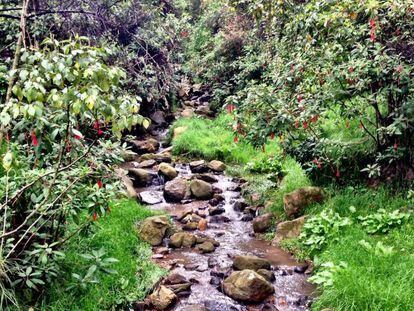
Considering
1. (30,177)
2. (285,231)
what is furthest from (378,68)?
(30,177)

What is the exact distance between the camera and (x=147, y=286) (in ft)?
17.5

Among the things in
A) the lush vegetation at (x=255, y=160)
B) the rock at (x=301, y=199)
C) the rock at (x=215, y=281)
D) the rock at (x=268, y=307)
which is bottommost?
the rock at (x=215, y=281)

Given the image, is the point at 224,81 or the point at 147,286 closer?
the point at 147,286

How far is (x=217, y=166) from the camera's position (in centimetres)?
1105

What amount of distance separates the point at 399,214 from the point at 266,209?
274 centimetres

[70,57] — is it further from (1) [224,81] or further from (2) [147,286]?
(1) [224,81]

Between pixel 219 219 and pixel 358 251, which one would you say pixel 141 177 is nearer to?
pixel 219 219

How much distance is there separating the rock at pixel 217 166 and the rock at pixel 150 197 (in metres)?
2.02

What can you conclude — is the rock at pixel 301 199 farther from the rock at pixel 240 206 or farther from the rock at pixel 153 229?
the rock at pixel 153 229

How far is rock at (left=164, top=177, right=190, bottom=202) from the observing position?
925 cm

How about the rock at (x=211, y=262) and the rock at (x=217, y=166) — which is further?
the rock at (x=217, y=166)

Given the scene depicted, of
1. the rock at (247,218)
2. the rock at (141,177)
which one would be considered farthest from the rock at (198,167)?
the rock at (247,218)

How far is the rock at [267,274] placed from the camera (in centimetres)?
565

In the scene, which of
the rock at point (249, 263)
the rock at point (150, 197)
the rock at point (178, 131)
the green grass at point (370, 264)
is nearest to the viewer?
the green grass at point (370, 264)
